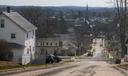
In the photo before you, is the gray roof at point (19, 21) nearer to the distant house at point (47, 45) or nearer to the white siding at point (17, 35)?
the white siding at point (17, 35)

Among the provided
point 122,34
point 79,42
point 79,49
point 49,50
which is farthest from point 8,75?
point 79,42

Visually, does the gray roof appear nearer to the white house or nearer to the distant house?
the white house

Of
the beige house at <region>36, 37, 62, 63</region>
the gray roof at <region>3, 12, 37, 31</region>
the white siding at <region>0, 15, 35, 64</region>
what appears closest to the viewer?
the white siding at <region>0, 15, 35, 64</region>

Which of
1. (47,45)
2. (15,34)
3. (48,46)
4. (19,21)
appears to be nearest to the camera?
(15,34)

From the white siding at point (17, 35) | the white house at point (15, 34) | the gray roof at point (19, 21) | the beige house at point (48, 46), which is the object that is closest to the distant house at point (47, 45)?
the beige house at point (48, 46)

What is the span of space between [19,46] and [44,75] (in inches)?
1457

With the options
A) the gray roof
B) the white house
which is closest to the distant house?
the gray roof

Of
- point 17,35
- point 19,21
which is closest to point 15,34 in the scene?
point 17,35

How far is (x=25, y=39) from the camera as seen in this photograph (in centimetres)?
6781

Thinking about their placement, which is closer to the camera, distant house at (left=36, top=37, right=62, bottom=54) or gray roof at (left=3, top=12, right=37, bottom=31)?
gray roof at (left=3, top=12, right=37, bottom=31)

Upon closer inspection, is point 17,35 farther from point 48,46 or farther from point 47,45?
point 47,45

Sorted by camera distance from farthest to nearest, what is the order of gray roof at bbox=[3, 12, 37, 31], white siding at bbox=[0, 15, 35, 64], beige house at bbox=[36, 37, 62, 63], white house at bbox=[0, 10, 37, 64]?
1. beige house at bbox=[36, 37, 62, 63]
2. gray roof at bbox=[3, 12, 37, 31]
3. white siding at bbox=[0, 15, 35, 64]
4. white house at bbox=[0, 10, 37, 64]

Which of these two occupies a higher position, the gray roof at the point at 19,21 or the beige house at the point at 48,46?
the gray roof at the point at 19,21

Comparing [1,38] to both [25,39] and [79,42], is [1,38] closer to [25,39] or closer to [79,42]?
[25,39]
